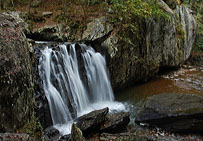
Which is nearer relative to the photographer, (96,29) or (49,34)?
Result: (96,29)

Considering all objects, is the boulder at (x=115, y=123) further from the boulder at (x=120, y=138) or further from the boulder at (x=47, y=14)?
the boulder at (x=47, y=14)

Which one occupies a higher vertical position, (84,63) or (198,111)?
(84,63)

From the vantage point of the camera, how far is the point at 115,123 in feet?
19.9

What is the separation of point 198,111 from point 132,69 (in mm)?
4635

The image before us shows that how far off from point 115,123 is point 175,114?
200cm

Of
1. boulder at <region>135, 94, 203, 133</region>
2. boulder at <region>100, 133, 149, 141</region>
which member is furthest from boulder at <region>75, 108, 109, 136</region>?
boulder at <region>135, 94, 203, 133</region>

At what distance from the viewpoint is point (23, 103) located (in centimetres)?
439

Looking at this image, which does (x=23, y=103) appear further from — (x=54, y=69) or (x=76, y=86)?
(x=76, y=86)

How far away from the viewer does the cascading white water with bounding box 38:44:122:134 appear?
6.73 meters

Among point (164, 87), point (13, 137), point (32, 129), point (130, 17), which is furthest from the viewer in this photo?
point (164, 87)

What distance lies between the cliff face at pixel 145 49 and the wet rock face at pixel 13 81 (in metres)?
4.82

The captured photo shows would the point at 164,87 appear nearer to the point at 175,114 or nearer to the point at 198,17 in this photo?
the point at 175,114

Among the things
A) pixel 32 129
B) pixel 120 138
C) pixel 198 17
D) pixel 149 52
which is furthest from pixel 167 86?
pixel 198 17

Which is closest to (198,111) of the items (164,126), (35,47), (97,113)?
(164,126)
